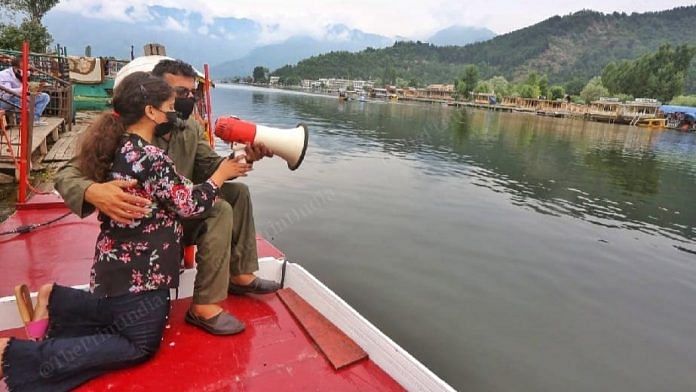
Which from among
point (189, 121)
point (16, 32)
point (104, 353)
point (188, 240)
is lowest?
point (104, 353)

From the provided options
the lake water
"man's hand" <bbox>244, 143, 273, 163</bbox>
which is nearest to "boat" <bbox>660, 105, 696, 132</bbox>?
A: the lake water

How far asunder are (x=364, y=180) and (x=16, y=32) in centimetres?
2694

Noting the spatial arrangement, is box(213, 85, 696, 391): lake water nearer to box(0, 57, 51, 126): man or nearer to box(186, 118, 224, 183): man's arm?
box(186, 118, 224, 183): man's arm

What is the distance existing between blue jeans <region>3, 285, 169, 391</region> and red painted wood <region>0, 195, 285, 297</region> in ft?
4.29

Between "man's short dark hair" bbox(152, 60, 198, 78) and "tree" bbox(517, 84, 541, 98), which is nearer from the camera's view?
"man's short dark hair" bbox(152, 60, 198, 78)

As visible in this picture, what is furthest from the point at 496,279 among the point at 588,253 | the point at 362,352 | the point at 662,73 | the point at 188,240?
the point at 662,73

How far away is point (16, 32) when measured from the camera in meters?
26.8

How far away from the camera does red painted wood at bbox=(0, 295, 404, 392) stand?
8.31ft

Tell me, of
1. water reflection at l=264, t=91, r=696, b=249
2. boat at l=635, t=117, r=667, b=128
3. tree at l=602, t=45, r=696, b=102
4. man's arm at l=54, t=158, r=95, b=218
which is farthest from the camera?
tree at l=602, t=45, r=696, b=102

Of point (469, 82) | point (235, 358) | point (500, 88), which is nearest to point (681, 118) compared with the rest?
point (500, 88)

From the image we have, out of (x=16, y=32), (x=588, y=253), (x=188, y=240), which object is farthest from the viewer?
(x=16, y=32)

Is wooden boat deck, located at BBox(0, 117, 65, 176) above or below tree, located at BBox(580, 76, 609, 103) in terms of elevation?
below

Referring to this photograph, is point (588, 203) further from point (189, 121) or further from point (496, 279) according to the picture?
point (189, 121)

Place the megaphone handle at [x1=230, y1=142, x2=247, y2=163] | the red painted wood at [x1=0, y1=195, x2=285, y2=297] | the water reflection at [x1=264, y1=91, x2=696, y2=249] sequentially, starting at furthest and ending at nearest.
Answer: the water reflection at [x1=264, y1=91, x2=696, y2=249] → the red painted wood at [x1=0, y1=195, x2=285, y2=297] → the megaphone handle at [x1=230, y1=142, x2=247, y2=163]
